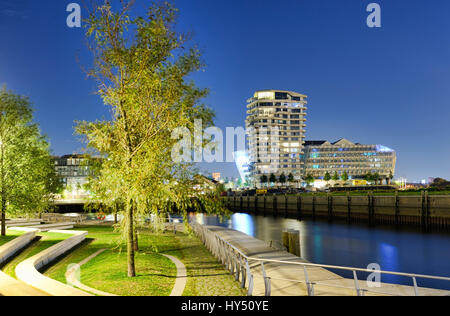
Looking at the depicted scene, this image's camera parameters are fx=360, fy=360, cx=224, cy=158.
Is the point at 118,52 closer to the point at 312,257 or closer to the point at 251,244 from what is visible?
the point at 251,244

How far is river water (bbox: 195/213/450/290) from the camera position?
94.7ft

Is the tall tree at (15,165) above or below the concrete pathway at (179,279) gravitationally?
above

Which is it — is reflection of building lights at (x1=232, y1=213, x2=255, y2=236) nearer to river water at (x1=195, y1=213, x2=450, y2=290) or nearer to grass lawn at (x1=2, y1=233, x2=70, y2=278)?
river water at (x1=195, y1=213, x2=450, y2=290)

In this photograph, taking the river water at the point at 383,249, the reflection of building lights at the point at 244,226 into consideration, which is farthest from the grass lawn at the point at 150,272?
the reflection of building lights at the point at 244,226

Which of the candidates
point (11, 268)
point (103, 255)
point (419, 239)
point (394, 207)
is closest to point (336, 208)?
point (394, 207)

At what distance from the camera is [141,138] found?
15133mm

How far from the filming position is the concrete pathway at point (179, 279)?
39.9ft

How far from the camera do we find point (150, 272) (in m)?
14.7

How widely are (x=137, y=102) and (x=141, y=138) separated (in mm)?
1567

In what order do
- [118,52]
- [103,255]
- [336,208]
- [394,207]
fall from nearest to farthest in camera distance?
1. [118,52]
2. [103,255]
3. [394,207]
4. [336,208]

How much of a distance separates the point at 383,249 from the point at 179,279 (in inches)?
1140

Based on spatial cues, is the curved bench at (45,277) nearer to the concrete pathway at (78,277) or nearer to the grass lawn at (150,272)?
the grass lawn at (150,272)

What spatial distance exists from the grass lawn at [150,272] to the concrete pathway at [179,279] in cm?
19

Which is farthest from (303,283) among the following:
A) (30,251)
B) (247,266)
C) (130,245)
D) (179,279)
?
(30,251)
